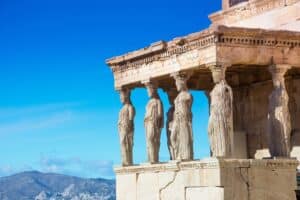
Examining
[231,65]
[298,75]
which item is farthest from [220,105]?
[298,75]

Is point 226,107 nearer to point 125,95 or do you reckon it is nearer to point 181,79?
point 181,79

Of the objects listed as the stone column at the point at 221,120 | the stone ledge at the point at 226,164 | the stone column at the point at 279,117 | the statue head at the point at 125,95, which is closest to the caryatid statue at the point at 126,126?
the statue head at the point at 125,95

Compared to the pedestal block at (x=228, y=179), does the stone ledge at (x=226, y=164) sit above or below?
above

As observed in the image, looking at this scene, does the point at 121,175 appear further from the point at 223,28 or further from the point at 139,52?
the point at 223,28

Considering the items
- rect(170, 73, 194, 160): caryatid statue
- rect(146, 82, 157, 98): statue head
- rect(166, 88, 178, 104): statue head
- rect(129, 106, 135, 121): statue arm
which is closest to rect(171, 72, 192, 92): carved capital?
rect(170, 73, 194, 160): caryatid statue

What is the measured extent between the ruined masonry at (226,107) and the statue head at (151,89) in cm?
3

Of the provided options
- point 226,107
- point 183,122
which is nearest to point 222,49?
point 226,107

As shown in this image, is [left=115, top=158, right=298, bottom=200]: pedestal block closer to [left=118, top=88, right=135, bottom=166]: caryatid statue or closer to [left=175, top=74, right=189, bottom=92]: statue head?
[left=175, top=74, right=189, bottom=92]: statue head

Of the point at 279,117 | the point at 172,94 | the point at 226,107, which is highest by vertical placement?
the point at 172,94

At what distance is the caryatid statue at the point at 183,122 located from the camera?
20.4 m

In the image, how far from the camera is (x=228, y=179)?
19391mm

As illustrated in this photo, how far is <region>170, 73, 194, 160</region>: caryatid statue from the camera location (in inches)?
805

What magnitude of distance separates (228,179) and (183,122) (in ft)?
5.64

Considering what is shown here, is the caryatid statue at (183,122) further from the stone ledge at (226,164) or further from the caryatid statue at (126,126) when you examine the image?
the caryatid statue at (126,126)
